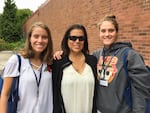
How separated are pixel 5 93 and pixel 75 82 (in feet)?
2.44

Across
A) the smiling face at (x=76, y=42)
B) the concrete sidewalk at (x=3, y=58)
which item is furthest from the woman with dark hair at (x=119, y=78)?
the concrete sidewalk at (x=3, y=58)

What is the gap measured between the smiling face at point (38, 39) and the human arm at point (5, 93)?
44 centimetres

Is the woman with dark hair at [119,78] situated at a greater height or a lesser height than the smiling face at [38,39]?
lesser

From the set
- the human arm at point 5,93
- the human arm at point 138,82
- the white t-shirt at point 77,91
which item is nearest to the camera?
the human arm at point 138,82

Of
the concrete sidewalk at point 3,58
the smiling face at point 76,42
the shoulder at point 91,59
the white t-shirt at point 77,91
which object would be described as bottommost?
the concrete sidewalk at point 3,58

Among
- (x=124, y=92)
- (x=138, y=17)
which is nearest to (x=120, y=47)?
(x=124, y=92)

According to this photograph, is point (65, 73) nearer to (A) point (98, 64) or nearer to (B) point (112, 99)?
(A) point (98, 64)

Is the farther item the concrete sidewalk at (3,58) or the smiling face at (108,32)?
the concrete sidewalk at (3,58)

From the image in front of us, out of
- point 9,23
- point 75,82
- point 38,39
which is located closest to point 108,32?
point 75,82

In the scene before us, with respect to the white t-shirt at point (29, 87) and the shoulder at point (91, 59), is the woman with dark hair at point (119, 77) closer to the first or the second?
the shoulder at point (91, 59)

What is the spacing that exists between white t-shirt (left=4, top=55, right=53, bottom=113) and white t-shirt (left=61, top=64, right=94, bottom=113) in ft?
0.59

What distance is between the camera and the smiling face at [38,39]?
9.81 feet

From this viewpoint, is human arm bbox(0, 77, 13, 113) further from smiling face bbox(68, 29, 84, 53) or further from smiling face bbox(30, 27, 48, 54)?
smiling face bbox(68, 29, 84, 53)

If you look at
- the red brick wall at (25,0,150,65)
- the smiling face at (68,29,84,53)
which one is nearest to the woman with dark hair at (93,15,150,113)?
the smiling face at (68,29,84,53)
